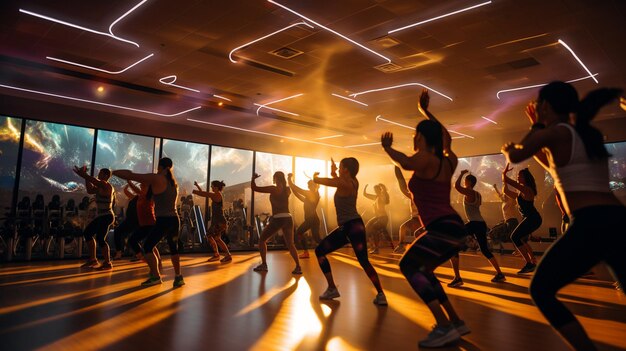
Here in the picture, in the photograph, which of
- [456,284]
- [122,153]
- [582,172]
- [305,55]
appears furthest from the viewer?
[122,153]

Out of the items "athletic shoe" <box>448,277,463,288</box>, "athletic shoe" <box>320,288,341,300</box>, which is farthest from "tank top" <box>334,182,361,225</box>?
"athletic shoe" <box>448,277,463,288</box>

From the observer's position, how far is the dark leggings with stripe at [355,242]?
3689mm

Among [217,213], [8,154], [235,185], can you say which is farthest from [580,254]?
[235,185]

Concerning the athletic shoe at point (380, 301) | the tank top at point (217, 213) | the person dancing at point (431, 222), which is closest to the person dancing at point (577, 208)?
the person dancing at point (431, 222)

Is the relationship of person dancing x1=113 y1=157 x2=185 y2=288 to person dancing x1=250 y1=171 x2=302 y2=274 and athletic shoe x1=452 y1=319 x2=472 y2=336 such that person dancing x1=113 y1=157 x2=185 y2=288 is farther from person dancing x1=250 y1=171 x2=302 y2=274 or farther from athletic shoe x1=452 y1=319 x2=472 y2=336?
athletic shoe x1=452 y1=319 x2=472 y2=336

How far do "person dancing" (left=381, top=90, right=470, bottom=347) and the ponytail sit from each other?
835 millimetres

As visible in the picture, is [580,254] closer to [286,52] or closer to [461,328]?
[461,328]

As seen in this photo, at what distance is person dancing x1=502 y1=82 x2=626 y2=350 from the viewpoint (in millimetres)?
1612

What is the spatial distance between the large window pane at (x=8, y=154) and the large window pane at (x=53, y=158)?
0.81ft

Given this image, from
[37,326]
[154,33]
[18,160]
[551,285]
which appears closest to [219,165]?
[18,160]

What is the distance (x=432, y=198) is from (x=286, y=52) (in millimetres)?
4173

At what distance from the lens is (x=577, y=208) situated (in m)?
1.70

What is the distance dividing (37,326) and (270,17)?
400 cm

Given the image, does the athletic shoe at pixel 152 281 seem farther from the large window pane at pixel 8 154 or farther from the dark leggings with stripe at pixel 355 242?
the large window pane at pixel 8 154
